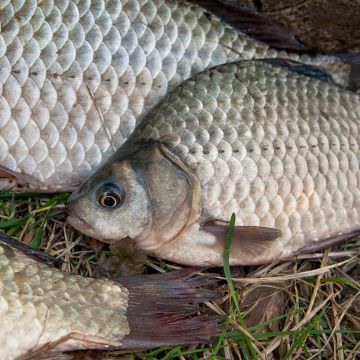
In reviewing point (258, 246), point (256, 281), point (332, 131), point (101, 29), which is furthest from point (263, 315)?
point (101, 29)

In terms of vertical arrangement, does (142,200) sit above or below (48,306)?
above

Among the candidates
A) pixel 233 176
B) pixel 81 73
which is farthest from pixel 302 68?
pixel 81 73

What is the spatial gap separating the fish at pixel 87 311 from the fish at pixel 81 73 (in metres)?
0.42

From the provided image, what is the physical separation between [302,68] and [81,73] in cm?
88

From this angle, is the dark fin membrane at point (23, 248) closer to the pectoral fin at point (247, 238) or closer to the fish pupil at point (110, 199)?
the fish pupil at point (110, 199)

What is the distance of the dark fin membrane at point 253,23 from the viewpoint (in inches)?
96.3

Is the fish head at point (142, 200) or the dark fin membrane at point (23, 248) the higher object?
the fish head at point (142, 200)

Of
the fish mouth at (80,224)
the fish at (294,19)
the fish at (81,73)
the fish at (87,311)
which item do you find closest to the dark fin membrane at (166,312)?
the fish at (87,311)

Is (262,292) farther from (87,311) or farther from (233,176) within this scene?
(87,311)

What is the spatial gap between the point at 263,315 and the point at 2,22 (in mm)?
1396

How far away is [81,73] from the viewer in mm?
2232

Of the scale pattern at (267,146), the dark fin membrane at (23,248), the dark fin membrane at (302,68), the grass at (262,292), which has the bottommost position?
the grass at (262,292)

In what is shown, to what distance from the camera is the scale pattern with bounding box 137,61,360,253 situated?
2.18 meters

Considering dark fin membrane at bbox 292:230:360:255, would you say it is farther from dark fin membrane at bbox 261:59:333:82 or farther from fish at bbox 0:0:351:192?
fish at bbox 0:0:351:192
